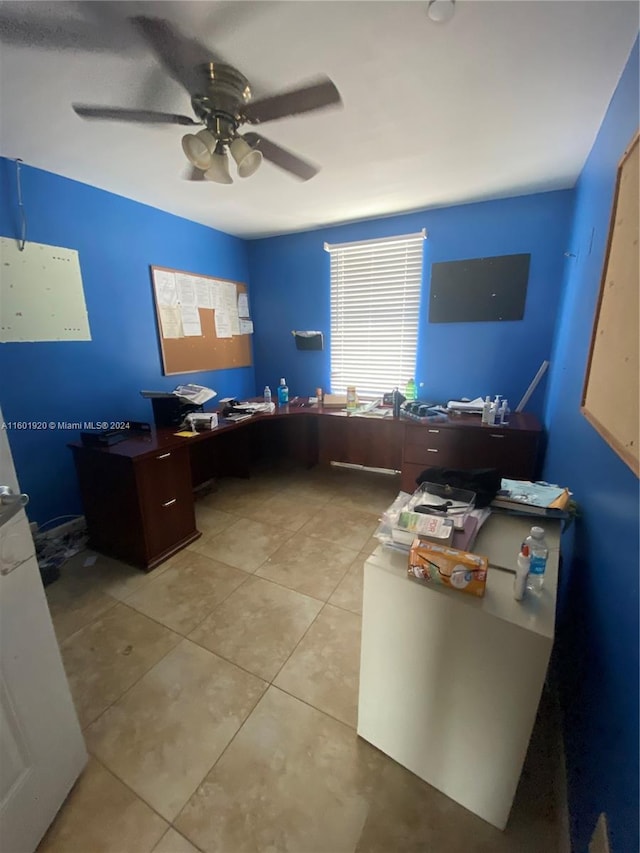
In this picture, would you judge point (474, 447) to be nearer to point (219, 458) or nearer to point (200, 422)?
point (200, 422)

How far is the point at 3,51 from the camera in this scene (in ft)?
3.84

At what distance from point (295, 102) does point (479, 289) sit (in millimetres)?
2104

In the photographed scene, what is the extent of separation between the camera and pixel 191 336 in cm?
313

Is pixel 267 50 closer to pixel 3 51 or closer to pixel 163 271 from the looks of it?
pixel 3 51

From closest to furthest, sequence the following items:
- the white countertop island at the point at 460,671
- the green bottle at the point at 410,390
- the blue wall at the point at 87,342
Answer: the white countertop island at the point at 460,671 < the blue wall at the point at 87,342 < the green bottle at the point at 410,390

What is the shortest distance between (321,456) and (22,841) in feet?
8.92

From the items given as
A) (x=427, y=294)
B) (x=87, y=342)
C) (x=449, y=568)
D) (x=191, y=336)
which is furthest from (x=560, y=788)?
(x=191, y=336)

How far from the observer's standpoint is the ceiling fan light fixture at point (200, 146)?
1277 millimetres

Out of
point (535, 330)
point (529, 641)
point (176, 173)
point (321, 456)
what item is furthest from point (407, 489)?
point (176, 173)

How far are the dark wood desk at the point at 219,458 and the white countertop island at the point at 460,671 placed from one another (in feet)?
4.77

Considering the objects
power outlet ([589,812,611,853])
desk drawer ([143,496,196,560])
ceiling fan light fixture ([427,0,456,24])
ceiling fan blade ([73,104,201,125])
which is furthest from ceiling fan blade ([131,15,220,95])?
power outlet ([589,812,611,853])

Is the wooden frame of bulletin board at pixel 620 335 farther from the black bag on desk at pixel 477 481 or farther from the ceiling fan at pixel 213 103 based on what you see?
the ceiling fan at pixel 213 103

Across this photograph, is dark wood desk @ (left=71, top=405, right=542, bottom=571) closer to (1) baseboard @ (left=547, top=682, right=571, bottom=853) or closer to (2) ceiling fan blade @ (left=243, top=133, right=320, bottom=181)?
(1) baseboard @ (left=547, top=682, right=571, bottom=853)

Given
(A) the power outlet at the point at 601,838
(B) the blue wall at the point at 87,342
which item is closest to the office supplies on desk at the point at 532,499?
(A) the power outlet at the point at 601,838
